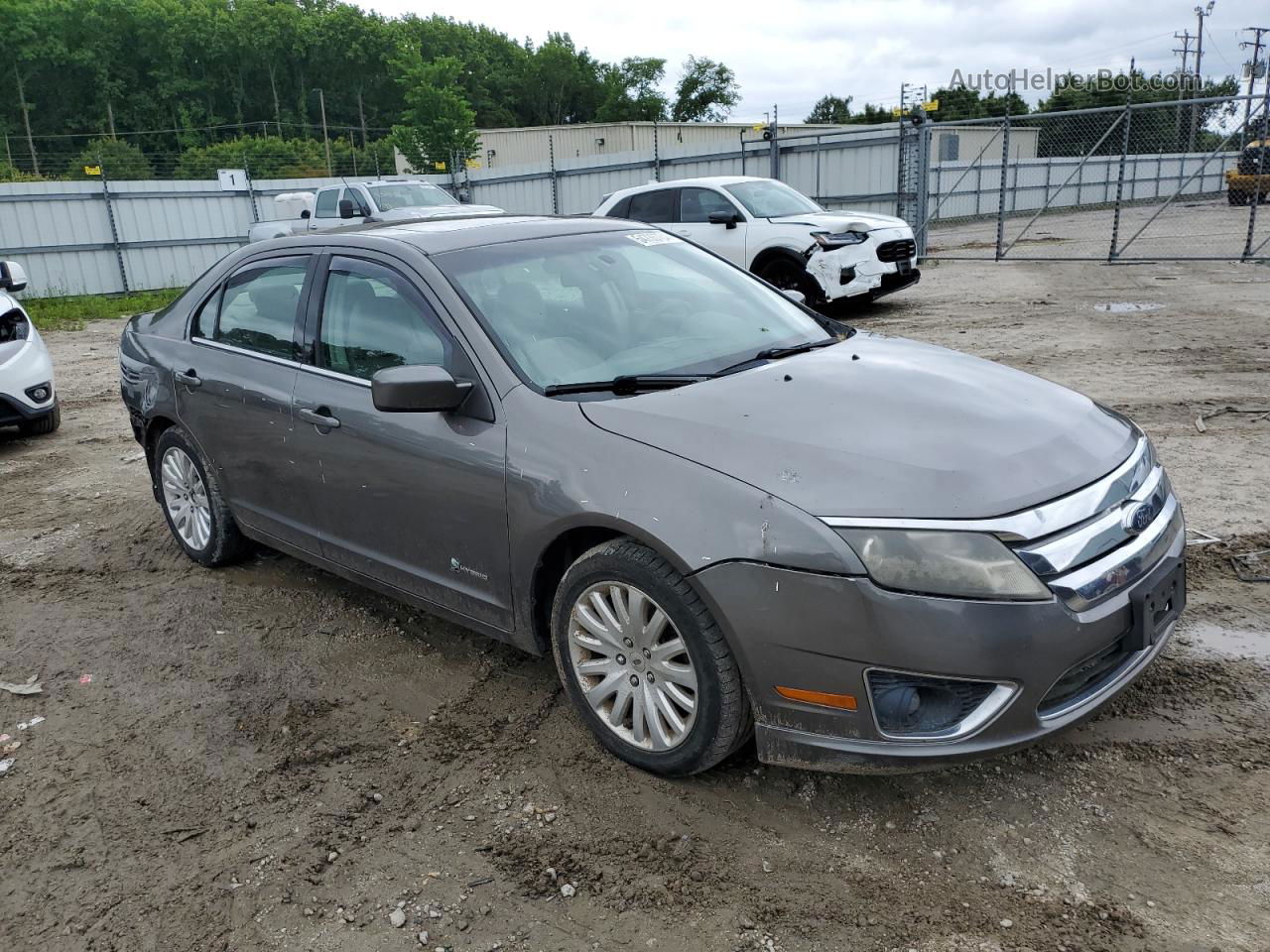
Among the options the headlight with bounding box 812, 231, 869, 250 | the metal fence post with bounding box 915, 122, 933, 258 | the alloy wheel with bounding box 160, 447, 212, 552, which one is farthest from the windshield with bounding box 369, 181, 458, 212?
the alloy wheel with bounding box 160, 447, 212, 552

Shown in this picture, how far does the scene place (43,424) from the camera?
8.06 metres

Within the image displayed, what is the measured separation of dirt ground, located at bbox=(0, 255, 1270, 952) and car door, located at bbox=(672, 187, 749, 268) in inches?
316

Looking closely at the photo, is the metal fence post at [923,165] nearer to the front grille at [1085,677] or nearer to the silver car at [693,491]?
the silver car at [693,491]

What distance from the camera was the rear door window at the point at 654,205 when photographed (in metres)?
12.4

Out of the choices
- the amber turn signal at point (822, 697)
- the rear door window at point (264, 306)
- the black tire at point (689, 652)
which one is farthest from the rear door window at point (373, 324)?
the amber turn signal at point (822, 697)

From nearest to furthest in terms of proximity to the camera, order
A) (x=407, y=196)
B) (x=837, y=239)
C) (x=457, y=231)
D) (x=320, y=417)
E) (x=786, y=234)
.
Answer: (x=320, y=417), (x=457, y=231), (x=837, y=239), (x=786, y=234), (x=407, y=196)

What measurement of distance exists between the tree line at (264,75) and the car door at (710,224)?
66.4 meters

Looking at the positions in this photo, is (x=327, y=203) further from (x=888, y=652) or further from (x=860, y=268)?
(x=888, y=652)

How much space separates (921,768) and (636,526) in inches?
38.5

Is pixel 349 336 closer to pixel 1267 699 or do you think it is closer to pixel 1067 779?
pixel 1067 779

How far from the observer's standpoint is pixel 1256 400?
6.88m

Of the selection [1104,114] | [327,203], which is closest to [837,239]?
[327,203]

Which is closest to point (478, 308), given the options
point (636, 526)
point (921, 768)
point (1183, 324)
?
point (636, 526)

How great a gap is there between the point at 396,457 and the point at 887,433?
1721 millimetres
